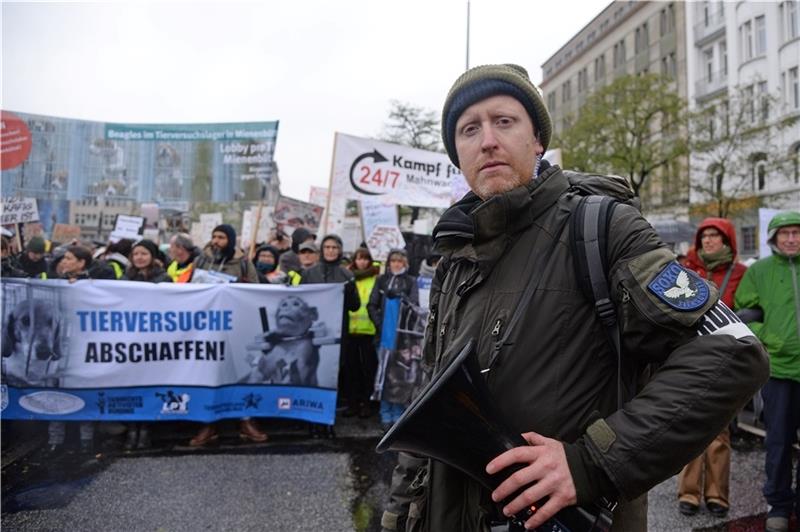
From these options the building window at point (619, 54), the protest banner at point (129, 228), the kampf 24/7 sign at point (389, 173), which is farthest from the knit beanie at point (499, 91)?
the building window at point (619, 54)

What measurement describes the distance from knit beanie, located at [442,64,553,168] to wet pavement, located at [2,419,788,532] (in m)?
3.07

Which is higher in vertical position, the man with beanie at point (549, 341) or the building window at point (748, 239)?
the building window at point (748, 239)

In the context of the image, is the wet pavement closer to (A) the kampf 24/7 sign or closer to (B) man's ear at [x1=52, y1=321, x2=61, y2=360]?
(B) man's ear at [x1=52, y1=321, x2=61, y2=360]

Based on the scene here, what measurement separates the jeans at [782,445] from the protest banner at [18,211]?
399 inches

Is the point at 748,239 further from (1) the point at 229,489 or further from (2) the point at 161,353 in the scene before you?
(1) the point at 229,489

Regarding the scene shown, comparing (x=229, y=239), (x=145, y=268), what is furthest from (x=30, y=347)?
(x=229, y=239)

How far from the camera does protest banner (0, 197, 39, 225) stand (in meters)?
8.73

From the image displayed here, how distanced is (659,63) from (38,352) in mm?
48582

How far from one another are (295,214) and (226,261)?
5810 mm

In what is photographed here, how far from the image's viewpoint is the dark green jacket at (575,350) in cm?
107

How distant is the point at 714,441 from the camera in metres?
3.79

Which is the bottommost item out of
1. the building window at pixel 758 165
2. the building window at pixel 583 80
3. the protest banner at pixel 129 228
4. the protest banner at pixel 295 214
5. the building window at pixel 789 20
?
the protest banner at pixel 129 228

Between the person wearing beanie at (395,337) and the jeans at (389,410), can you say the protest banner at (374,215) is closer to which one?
the person wearing beanie at (395,337)

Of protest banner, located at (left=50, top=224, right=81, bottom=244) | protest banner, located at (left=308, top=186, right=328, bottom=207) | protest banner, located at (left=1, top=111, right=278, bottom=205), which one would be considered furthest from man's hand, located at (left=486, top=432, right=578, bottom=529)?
protest banner, located at (left=308, top=186, right=328, bottom=207)
